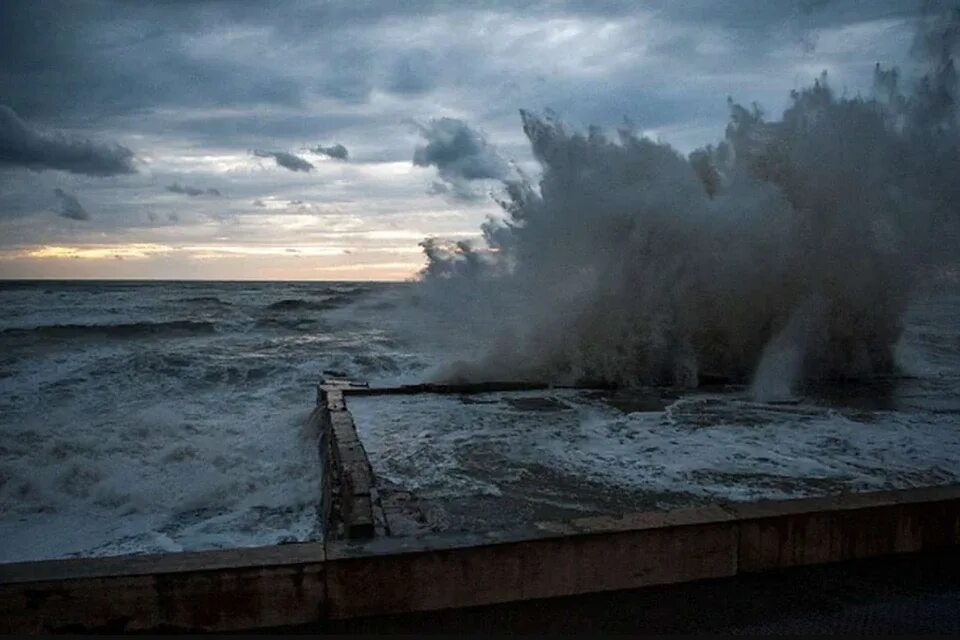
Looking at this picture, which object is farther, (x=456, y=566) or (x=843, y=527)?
(x=843, y=527)

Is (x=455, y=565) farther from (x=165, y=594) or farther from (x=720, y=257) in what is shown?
(x=720, y=257)

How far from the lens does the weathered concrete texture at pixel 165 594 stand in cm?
273

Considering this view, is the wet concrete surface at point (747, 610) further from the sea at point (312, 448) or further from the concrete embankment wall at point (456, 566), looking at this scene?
the sea at point (312, 448)

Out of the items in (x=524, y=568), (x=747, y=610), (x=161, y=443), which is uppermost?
(x=524, y=568)

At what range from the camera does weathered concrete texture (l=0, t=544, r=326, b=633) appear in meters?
2.73

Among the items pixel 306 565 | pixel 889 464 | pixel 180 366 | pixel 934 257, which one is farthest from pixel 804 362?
pixel 180 366

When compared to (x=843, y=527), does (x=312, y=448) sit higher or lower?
lower

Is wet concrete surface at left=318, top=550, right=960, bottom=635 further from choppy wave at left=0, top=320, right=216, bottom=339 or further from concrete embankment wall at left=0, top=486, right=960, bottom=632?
choppy wave at left=0, top=320, right=216, bottom=339

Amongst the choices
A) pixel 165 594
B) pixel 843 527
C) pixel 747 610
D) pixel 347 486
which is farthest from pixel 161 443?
pixel 843 527

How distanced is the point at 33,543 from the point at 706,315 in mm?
10782

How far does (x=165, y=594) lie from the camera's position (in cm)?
283

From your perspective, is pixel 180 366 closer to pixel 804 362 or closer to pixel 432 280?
pixel 432 280

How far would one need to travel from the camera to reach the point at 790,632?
9.48 ft

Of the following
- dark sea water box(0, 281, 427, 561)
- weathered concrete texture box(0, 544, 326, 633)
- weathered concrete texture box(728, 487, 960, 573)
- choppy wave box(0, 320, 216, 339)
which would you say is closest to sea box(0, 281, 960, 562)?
dark sea water box(0, 281, 427, 561)
